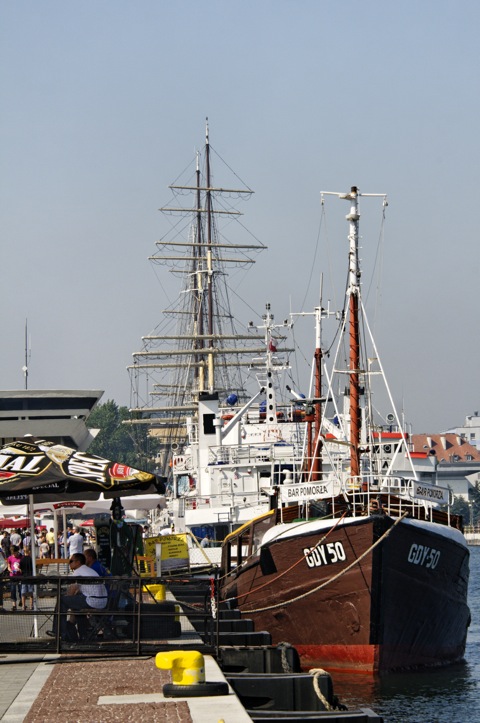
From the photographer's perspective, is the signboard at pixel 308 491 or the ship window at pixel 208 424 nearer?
the signboard at pixel 308 491

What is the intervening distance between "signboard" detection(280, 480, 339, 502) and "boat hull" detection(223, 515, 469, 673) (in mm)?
1483

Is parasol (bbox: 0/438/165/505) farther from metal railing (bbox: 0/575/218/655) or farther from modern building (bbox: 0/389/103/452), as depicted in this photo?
modern building (bbox: 0/389/103/452)

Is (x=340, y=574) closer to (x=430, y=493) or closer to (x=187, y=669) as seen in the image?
(x=430, y=493)

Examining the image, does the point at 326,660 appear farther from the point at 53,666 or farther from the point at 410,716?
the point at 53,666

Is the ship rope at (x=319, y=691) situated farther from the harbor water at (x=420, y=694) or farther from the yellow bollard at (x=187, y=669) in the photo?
the harbor water at (x=420, y=694)

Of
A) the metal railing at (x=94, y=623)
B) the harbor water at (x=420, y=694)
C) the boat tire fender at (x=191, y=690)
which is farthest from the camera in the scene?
the harbor water at (x=420, y=694)

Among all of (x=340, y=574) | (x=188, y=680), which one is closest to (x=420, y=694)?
(x=340, y=574)

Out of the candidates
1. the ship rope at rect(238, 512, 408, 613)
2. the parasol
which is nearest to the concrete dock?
the parasol

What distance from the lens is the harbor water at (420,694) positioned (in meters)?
20.4

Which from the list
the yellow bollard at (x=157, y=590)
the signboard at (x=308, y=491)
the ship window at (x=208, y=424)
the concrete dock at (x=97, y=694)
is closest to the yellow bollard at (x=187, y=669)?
the concrete dock at (x=97, y=694)

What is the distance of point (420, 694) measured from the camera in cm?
2262

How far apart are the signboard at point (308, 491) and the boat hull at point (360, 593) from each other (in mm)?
1483

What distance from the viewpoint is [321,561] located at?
2470 cm

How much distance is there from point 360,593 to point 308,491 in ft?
10.9
